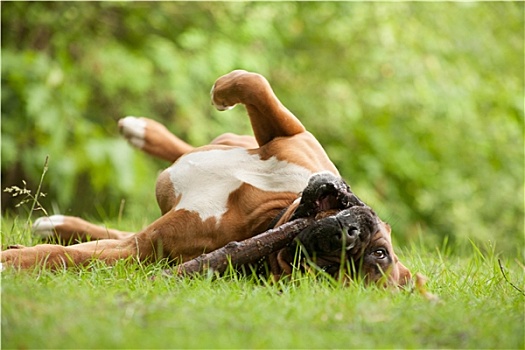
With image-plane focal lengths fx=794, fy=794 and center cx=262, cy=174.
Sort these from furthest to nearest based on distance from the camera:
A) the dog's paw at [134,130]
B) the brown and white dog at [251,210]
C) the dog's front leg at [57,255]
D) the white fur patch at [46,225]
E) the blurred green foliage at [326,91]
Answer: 1. the blurred green foliage at [326,91]
2. the dog's paw at [134,130]
3. the white fur patch at [46,225]
4. the dog's front leg at [57,255]
5. the brown and white dog at [251,210]

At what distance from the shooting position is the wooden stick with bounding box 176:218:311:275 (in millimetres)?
2820

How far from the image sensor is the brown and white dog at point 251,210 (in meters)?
2.78

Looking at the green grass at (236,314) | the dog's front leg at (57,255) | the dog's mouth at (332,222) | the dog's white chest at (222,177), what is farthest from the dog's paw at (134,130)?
the dog's mouth at (332,222)

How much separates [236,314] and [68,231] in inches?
81.4

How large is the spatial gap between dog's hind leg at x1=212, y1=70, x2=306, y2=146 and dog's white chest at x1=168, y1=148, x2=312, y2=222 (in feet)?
0.51

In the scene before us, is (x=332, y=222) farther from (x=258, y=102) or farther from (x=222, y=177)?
(x=258, y=102)

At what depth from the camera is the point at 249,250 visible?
2826mm

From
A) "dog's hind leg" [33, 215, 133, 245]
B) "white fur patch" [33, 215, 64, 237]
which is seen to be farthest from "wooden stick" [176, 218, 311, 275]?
"white fur patch" [33, 215, 64, 237]

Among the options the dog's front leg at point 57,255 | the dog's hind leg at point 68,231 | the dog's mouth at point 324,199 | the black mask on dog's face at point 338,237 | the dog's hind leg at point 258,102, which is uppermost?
the dog's hind leg at point 258,102

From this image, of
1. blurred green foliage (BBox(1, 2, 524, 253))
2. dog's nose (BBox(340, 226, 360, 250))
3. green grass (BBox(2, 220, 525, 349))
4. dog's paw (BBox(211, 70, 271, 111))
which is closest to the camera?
green grass (BBox(2, 220, 525, 349))

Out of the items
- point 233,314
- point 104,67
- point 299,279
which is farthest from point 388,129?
point 233,314

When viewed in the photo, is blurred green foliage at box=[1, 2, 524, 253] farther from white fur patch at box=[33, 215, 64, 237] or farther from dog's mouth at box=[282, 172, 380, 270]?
dog's mouth at box=[282, 172, 380, 270]

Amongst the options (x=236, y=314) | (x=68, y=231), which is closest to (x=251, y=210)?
(x=236, y=314)

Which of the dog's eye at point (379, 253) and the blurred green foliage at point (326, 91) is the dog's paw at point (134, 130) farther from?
the blurred green foliage at point (326, 91)
